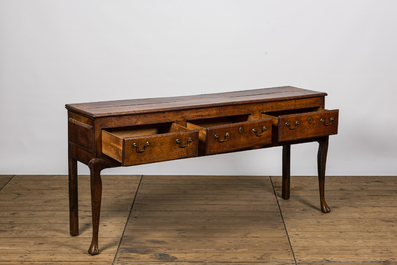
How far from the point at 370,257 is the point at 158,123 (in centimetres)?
148

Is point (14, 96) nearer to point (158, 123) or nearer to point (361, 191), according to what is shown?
point (158, 123)

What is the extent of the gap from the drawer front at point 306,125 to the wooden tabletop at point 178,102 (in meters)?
0.19

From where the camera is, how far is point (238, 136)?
307 centimetres

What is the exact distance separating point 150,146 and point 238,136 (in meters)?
0.57

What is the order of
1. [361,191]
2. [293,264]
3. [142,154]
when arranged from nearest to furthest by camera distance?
[142,154] → [293,264] → [361,191]

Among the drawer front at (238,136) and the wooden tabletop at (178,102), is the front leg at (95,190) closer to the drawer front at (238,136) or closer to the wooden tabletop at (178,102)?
the wooden tabletop at (178,102)

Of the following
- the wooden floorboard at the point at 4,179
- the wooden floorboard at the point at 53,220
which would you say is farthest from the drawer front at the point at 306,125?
the wooden floorboard at the point at 4,179

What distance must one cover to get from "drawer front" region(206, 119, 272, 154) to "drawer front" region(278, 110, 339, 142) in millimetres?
117

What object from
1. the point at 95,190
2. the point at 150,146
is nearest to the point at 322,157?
the point at 150,146

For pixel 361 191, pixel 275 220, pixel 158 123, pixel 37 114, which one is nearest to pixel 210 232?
pixel 275 220

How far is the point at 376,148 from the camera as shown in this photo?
493 cm

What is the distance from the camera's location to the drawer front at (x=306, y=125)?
3.30m

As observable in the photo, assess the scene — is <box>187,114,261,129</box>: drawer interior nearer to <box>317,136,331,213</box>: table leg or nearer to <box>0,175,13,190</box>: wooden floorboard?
<box>317,136,331,213</box>: table leg

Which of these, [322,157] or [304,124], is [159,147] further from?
[322,157]
